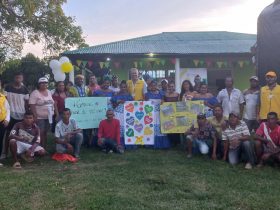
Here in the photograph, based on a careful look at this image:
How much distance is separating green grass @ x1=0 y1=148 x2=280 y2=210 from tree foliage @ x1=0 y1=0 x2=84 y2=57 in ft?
36.3

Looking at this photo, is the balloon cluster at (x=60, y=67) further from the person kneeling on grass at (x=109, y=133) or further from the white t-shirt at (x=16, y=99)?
the white t-shirt at (x=16, y=99)

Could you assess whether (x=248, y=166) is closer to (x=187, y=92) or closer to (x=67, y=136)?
(x=187, y=92)

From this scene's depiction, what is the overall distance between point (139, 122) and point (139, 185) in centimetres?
319

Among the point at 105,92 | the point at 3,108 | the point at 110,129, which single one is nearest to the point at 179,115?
the point at 110,129

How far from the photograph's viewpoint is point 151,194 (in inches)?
207

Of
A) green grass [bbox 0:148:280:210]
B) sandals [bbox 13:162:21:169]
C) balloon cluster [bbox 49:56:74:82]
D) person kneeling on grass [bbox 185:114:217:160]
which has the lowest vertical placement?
green grass [bbox 0:148:280:210]

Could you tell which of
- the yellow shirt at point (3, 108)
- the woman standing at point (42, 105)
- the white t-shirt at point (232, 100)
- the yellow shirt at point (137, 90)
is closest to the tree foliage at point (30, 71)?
the yellow shirt at point (137, 90)

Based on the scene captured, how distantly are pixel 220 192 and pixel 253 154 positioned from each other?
1931 mm

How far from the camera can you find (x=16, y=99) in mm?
7660

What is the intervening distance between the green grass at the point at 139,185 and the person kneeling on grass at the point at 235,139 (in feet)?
1.06

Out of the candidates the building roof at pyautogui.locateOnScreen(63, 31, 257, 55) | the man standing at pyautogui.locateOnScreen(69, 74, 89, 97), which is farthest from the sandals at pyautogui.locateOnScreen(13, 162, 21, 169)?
the building roof at pyautogui.locateOnScreen(63, 31, 257, 55)

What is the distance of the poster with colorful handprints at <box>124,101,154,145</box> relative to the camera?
8.76 meters

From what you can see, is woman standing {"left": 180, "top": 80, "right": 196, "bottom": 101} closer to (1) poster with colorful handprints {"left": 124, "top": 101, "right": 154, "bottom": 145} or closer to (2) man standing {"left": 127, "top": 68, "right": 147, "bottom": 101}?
(1) poster with colorful handprints {"left": 124, "top": 101, "right": 154, "bottom": 145}

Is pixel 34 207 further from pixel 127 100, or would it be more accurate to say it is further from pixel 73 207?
pixel 127 100
